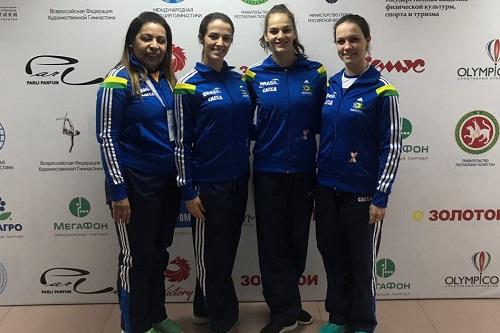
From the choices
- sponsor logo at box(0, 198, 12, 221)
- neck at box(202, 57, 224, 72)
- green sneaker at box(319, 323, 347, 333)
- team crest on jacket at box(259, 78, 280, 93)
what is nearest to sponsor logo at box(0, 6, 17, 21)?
sponsor logo at box(0, 198, 12, 221)

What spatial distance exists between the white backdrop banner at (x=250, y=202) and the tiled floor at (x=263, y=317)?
0.24ft

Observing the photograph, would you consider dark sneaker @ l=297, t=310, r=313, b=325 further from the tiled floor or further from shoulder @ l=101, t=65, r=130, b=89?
shoulder @ l=101, t=65, r=130, b=89

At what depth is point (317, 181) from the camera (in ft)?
7.55

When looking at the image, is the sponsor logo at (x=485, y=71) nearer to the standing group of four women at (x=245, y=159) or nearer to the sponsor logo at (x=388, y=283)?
the standing group of four women at (x=245, y=159)

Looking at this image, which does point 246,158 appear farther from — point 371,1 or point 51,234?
point 51,234

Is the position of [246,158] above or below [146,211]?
above

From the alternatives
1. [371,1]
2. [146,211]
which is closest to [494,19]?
[371,1]

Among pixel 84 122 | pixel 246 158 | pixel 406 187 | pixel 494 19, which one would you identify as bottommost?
pixel 406 187

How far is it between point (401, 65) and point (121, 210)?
1.74m

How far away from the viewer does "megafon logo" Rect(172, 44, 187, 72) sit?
8.52ft

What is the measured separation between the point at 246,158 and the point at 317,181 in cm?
37

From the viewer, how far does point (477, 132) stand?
8.95 feet

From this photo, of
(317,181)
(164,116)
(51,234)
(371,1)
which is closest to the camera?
(164,116)

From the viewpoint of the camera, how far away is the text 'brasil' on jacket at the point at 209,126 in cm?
213
